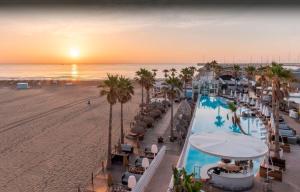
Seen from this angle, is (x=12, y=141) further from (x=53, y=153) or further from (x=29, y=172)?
(x=29, y=172)

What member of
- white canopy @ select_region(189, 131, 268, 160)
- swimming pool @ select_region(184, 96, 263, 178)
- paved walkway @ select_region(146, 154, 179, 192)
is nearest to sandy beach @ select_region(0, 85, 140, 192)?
paved walkway @ select_region(146, 154, 179, 192)

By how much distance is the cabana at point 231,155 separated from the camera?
539 inches

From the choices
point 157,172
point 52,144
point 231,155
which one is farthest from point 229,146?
point 52,144

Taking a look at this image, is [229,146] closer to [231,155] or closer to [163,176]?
[231,155]

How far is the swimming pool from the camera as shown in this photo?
1725cm

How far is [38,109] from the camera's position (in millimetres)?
36281

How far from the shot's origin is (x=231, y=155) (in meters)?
14.0

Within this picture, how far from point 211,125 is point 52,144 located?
46.7ft

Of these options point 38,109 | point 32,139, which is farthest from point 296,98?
point 38,109

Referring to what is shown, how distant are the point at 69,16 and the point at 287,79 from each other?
59.4 ft

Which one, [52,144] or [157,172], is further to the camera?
[52,144]

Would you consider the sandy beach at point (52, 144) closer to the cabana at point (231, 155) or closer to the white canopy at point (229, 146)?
the white canopy at point (229, 146)

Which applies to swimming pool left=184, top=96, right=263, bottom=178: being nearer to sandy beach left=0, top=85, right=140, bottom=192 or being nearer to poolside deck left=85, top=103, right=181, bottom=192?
poolside deck left=85, top=103, right=181, bottom=192

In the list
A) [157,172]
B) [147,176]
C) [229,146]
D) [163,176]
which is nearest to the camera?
[147,176]
